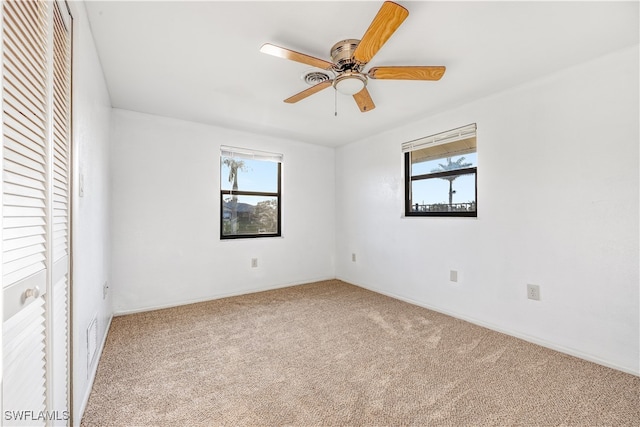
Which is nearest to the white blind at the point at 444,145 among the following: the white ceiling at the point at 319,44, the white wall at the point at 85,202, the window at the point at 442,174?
the window at the point at 442,174

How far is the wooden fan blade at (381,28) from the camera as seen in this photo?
1335mm

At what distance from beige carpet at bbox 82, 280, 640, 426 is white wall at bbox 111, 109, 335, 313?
55 cm

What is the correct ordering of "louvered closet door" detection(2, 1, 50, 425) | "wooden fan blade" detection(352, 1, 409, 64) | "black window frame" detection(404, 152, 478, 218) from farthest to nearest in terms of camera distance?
"black window frame" detection(404, 152, 478, 218) < "wooden fan blade" detection(352, 1, 409, 64) < "louvered closet door" detection(2, 1, 50, 425)

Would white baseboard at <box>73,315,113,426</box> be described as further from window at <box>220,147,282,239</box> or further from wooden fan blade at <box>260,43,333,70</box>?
wooden fan blade at <box>260,43,333,70</box>

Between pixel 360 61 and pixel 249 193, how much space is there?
2.59 m

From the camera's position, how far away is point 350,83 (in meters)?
2.04

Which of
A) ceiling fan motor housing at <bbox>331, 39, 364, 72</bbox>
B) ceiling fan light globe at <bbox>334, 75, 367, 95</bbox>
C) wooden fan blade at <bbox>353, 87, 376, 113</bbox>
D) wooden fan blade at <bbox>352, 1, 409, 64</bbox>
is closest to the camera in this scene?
wooden fan blade at <bbox>352, 1, 409, 64</bbox>

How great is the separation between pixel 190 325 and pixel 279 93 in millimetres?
2313

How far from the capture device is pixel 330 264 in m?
4.73

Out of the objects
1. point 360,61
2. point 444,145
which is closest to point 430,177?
point 444,145

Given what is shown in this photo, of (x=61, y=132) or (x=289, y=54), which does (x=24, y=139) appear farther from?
(x=289, y=54)

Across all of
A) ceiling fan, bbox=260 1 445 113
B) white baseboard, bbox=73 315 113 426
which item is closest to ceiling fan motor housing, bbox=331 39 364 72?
ceiling fan, bbox=260 1 445 113

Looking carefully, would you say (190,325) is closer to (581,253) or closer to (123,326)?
(123,326)

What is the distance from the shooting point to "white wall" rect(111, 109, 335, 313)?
10.3 feet
